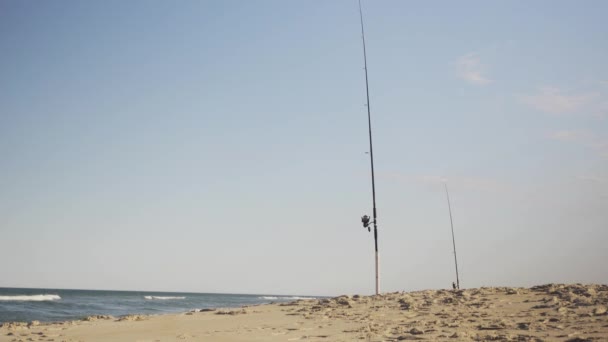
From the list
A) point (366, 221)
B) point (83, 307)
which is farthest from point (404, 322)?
point (83, 307)

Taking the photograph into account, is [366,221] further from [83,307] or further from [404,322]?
[83,307]

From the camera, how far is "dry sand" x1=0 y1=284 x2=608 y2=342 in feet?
20.9

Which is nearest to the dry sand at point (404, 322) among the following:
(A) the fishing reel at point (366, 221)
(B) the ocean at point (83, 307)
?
(A) the fishing reel at point (366, 221)

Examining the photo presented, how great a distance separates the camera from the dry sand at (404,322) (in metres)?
6.38

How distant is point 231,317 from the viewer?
10.7m

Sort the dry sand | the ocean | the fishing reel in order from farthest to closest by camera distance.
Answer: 1. the ocean
2. the fishing reel
3. the dry sand

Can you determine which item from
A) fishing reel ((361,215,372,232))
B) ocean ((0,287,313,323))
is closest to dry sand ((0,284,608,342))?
fishing reel ((361,215,372,232))

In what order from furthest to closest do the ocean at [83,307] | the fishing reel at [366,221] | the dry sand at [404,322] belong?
1. the ocean at [83,307]
2. the fishing reel at [366,221]
3. the dry sand at [404,322]

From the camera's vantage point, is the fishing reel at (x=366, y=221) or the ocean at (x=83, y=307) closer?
the fishing reel at (x=366, y=221)

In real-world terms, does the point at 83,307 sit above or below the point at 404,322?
below

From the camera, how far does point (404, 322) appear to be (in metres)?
7.96

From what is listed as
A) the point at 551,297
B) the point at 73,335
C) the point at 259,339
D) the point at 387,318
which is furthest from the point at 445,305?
the point at 73,335

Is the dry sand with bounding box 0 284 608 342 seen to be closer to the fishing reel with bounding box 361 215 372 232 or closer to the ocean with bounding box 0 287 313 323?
the fishing reel with bounding box 361 215 372 232

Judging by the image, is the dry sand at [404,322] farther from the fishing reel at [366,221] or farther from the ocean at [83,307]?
the ocean at [83,307]
